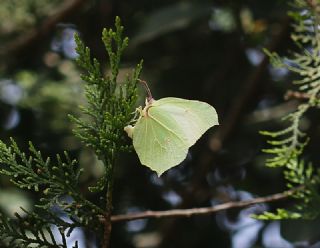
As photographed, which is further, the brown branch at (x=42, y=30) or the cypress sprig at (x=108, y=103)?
the brown branch at (x=42, y=30)

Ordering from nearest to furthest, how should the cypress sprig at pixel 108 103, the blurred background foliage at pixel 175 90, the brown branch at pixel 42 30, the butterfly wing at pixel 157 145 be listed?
1. the cypress sprig at pixel 108 103
2. the butterfly wing at pixel 157 145
3. the blurred background foliage at pixel 175 90
4. the brown branch at pixel 42 30

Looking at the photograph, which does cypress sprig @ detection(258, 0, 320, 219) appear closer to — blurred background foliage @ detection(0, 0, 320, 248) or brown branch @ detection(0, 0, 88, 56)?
blurred background foliage @ detection(0, 0, 320, 248)

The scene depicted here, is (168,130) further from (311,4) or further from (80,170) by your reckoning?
(311,4)

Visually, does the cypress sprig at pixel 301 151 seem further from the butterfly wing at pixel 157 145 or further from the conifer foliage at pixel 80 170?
the conifer foliage at pixel 80 170

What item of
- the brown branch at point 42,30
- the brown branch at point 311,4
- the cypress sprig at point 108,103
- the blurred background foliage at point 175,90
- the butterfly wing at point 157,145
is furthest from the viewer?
the brown branch at point 42,30

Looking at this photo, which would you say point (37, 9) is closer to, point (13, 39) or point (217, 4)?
point (13, 39)

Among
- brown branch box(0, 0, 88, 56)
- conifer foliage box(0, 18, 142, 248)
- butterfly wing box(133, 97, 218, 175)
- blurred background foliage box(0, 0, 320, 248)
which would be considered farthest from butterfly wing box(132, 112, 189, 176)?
brown branch box(0, 0, 88, 56)

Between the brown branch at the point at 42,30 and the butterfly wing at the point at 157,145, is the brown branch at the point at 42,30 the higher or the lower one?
the higher one

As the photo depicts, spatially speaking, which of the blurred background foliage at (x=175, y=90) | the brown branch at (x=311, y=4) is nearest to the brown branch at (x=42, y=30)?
the blurred background foliage at (x=175, y=90)
